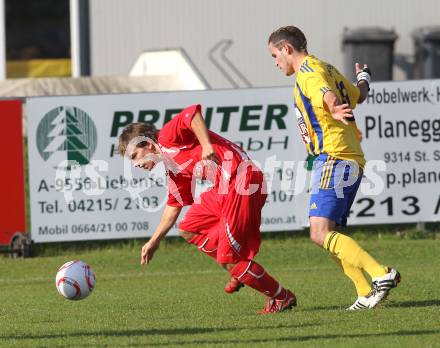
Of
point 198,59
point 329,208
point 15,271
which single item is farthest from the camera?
point 198,59

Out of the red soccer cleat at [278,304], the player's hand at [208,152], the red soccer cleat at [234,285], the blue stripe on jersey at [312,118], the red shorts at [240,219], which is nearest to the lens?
the player's hand at [208,152]

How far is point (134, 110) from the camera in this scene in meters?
15.0

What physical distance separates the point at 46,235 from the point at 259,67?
10734 millimetres

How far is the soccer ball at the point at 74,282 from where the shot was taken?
8.96m

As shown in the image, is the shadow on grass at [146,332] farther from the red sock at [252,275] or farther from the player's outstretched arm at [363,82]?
the player's outstretched arm at [363,82]

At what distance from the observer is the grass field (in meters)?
7.64

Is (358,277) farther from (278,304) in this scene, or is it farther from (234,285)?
(234,285)

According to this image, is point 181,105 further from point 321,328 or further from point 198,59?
point 198,59

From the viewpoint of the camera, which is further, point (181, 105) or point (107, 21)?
point (107, 21)

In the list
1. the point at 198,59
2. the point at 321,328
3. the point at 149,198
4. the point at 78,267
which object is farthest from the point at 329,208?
the point at 198,59

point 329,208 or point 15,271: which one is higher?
point 329,208

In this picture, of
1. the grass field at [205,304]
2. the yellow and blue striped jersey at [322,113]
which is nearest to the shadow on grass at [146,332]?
the grass field at [205,304]

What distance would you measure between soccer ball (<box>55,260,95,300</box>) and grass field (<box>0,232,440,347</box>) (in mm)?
207

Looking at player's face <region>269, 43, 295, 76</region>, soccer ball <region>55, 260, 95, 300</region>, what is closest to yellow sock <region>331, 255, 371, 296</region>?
player's face <region>269, 43, 295, 76</region>
